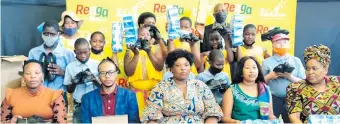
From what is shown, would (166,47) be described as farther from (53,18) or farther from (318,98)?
(318,98)

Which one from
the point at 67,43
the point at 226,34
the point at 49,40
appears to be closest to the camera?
the point at 49,40

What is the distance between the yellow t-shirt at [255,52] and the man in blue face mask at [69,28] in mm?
1502

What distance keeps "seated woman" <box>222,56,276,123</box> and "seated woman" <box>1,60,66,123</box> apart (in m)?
1.35

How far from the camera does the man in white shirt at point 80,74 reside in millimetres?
4383

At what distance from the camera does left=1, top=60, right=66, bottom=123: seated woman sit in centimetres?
389

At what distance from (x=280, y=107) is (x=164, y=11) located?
4.56 ft

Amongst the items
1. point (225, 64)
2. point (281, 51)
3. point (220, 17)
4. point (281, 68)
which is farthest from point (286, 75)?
point (220, 17)

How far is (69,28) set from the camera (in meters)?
4.45

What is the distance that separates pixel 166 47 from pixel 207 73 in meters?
0.45

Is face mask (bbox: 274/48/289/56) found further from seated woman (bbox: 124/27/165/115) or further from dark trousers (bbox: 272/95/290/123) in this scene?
seated woman (bbox: 124/27/165/115)

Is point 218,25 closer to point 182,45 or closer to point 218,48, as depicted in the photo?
point 218,48

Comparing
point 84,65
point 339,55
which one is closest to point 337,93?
point 339,55

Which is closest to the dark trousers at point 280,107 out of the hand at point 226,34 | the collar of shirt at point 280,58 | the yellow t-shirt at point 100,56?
the collar of shirt at point 280,58

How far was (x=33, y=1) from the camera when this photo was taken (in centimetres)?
456
